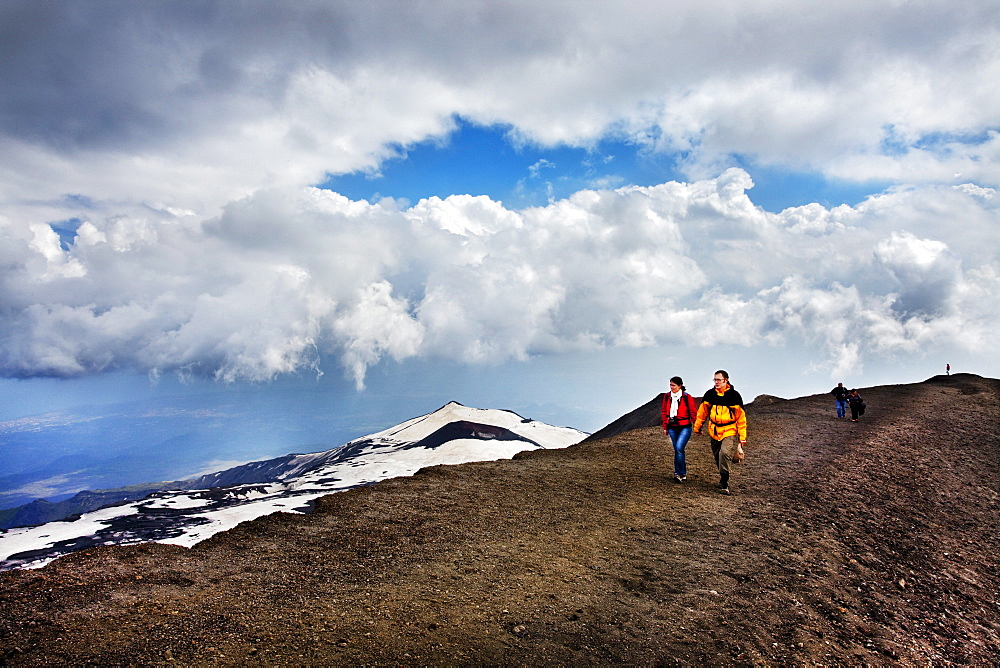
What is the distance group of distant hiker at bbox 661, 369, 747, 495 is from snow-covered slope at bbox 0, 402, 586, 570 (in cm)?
1200

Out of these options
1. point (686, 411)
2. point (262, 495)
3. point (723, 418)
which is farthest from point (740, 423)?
point (262, 495)

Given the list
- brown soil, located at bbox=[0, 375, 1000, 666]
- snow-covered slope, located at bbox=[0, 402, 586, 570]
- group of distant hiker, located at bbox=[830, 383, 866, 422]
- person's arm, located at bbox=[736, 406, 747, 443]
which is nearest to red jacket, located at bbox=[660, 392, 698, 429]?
person's arm, located at bbox=[736, 406, 747, 443]

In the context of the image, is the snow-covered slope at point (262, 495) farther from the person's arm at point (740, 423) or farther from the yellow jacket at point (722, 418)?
the person's arm at point (740, 423)

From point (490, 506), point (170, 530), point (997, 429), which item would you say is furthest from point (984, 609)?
point (170, 530)

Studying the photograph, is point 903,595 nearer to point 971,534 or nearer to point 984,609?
point 984,609

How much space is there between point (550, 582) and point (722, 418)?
7958 mm

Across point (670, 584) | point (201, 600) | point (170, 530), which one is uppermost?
point (201, 600)

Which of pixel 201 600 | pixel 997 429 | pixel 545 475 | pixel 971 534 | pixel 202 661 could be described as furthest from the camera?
pixel 997 429

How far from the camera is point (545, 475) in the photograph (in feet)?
Result: 57.2

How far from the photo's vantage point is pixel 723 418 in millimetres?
14797

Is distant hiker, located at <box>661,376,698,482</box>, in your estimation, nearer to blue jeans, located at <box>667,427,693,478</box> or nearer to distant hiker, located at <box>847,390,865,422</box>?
blue jeans, located at <box>667,427,693,478</box>

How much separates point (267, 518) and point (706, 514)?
10696 mm

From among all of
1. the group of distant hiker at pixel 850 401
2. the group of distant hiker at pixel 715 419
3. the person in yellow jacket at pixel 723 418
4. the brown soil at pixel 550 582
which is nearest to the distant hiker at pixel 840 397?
the group of distant hiker at pixel 850 401

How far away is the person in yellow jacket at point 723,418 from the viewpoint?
14711mm
